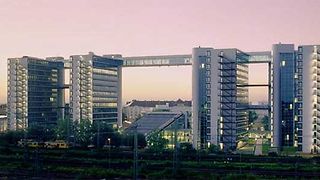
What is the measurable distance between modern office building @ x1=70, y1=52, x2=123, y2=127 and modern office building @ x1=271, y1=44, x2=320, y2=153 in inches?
1190

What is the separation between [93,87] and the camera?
75.6 meters

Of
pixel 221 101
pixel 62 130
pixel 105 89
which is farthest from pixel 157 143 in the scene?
pixel 105 89

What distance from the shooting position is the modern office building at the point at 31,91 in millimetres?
77688

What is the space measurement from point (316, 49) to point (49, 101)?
49934mm

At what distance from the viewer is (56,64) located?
82.0 meters

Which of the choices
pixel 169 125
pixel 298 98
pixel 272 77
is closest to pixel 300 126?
pixel 298 98

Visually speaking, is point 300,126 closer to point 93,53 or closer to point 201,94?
point 201,94

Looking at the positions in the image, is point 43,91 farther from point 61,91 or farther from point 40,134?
point 40,134

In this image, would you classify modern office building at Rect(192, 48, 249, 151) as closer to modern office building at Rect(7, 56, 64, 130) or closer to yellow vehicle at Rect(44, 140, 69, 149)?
yellow vehicle at Rect(44, 140, 69, 149)

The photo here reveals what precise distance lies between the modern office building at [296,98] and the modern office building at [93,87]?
30237 millimetres

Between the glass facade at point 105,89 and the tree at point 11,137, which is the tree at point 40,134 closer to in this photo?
the tree at point 11,137

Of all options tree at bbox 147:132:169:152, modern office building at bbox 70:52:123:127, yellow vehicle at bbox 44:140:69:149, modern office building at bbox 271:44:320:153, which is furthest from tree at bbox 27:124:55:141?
modern office building at bbox 271:44:320:153

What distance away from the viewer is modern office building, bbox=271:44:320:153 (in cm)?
5672

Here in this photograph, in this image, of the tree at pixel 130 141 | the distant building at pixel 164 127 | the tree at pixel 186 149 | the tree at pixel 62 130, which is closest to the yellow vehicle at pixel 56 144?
the tree at pixel 62 130
